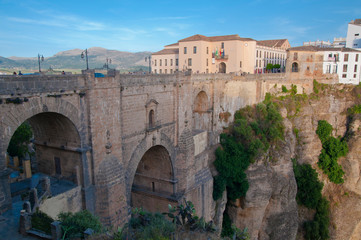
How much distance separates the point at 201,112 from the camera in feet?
84.7

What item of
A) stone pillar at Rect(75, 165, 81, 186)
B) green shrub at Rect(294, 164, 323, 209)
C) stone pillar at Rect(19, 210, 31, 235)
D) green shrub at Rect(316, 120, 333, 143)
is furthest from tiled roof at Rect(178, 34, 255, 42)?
stone pillar at Rect(19, 210, 31, 235)

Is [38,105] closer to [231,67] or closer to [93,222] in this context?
[93,222]

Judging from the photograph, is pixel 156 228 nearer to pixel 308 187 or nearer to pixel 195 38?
pixel 308 187

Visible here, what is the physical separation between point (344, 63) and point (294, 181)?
22.3m

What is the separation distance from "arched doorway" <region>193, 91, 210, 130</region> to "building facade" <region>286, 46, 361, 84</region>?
18.2 m

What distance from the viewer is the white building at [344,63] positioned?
4038cm

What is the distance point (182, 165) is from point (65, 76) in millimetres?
11042

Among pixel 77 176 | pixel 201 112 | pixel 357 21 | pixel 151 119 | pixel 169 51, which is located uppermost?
pixel 357 21

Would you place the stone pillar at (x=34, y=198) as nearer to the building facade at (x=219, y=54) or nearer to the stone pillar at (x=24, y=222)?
the stone pillar at (x=24, y=222)

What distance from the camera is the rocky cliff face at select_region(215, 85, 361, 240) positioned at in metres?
25.8

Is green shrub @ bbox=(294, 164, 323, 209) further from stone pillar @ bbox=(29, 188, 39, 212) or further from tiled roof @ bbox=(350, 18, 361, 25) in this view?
tiled roof @ bbox=(350, 18, 361, 25)

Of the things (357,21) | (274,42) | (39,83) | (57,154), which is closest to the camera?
(39,83)

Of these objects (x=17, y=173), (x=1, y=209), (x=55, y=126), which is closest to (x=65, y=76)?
(x=55, y=126)

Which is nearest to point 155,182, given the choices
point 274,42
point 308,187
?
point 308,187
